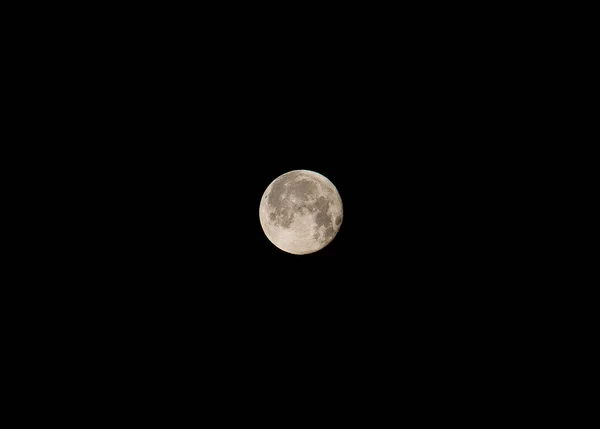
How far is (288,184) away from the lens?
12.0ft

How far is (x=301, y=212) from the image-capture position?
11.5 feet

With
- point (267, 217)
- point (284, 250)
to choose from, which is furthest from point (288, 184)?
point (284, 250)

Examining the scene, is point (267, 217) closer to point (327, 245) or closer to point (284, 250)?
point (284, 250)

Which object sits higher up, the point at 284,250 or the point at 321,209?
the point at 321,209

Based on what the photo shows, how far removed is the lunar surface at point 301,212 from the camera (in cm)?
352

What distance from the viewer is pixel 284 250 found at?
379cm

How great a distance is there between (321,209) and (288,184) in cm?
41

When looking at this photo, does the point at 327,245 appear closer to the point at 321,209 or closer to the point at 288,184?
the point at 321,209

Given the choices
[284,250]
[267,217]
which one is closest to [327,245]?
[284,250]

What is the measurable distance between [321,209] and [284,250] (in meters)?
0.60

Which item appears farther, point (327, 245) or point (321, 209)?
point (327, 245)

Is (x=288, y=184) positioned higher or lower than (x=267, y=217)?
higher

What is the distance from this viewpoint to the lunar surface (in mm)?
3521

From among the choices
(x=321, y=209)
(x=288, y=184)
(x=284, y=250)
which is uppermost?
(x=288, y=184)
